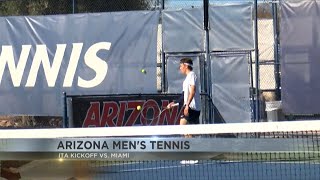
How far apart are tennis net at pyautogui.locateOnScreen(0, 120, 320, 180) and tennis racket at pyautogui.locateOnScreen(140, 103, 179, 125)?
610cm

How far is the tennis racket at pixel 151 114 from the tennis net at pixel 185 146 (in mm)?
6100

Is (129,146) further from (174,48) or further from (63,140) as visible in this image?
(174,48)

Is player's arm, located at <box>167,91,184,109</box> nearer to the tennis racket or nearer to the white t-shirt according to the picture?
the tennis racket

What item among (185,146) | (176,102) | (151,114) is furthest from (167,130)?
(151,114)

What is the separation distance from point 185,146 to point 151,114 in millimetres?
7440

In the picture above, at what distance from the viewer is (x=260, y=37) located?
1591cm

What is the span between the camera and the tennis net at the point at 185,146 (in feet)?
18.7

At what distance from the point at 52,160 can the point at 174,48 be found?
8.13 metres

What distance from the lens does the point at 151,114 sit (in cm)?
1317

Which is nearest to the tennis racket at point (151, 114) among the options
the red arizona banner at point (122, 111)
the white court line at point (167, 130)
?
the red arizona banner at point (122, 111)

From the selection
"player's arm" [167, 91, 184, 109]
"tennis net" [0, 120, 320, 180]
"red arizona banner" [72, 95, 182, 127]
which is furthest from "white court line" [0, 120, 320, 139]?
"red arizona banner" [72, 95, 182, 127]

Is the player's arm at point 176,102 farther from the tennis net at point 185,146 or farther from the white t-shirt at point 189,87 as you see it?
the tennis net at point 185,146

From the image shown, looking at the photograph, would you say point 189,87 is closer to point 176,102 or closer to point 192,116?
point 192,116

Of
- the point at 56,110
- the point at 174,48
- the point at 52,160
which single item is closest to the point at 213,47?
the point at 174,48
